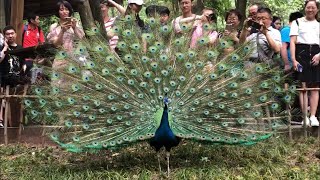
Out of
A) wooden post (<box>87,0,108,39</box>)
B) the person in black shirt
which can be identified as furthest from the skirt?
the person in black shirt

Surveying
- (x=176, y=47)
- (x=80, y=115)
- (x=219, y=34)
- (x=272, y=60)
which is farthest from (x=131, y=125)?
(x=272, y=60)

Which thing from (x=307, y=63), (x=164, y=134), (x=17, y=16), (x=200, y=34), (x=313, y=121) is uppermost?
(x=17, y=16)

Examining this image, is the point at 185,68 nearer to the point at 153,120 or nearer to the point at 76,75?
the point at 153,120

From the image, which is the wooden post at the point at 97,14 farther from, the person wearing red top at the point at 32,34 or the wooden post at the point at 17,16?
the wooden post at the point at 17,16

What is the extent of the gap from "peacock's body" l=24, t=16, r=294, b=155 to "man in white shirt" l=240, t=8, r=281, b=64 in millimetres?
279

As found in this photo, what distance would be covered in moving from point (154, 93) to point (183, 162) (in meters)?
0.90

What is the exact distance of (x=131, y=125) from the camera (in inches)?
215

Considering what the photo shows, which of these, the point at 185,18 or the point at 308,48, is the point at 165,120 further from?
the point at 308,48

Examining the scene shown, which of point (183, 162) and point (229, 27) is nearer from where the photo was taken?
point (183, 162)

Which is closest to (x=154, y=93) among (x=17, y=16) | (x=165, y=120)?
(x=165, y=120)

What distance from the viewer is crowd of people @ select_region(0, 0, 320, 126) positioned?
599cm

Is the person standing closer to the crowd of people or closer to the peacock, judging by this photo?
the crowd of people

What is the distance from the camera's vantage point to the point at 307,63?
6.81m

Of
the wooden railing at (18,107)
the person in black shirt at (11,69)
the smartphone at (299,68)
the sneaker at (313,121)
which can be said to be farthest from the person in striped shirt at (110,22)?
the sneaker at (313,121)
